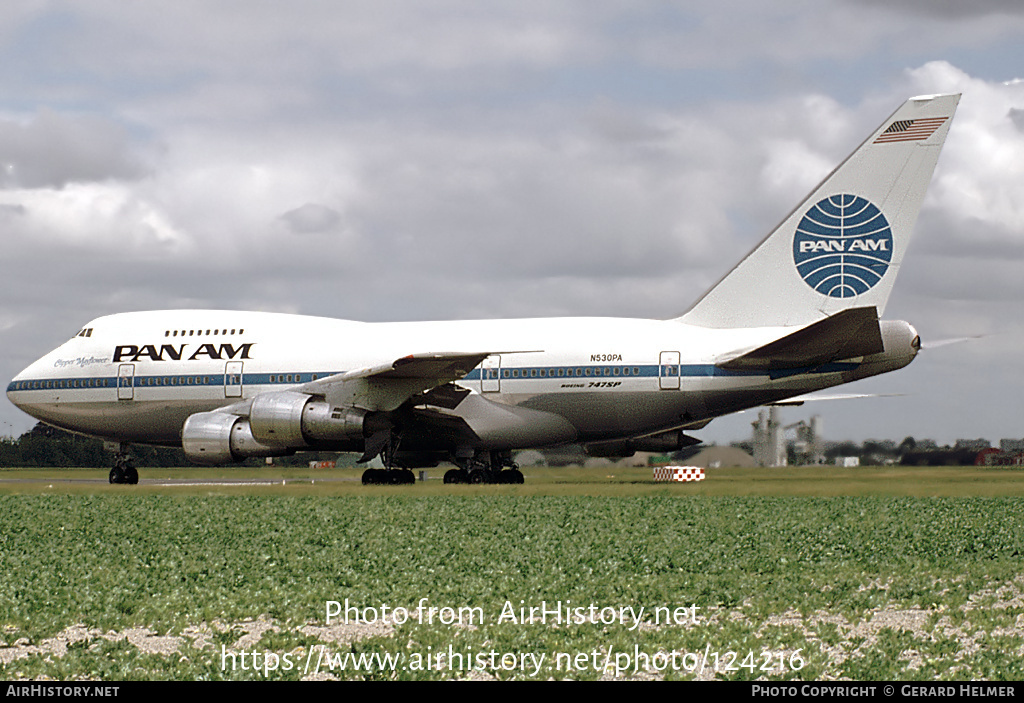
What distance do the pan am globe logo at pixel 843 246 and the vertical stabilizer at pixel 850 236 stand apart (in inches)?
1.0

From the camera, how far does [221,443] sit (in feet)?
88.5

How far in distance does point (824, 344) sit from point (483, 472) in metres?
9.97

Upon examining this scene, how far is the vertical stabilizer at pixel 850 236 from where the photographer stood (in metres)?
26.2

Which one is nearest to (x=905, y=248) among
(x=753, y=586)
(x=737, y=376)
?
(x=737, y=376)

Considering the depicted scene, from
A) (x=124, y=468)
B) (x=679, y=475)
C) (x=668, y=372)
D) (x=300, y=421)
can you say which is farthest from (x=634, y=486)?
(x=124, y=468)

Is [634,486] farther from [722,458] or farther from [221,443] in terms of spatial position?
[722,458]

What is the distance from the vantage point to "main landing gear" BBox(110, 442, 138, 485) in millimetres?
31047

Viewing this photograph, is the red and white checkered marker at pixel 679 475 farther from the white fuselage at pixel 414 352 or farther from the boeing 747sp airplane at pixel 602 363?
the white fuselage at pixel 414 352

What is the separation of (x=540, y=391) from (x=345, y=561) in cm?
1676

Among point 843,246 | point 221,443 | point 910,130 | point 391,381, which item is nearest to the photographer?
point 910,130

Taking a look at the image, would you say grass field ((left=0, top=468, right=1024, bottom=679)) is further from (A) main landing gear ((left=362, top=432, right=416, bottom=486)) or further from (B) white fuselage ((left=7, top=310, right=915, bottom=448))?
(A) main landing gear ((left=362, top=432, right=416, bottom=486))

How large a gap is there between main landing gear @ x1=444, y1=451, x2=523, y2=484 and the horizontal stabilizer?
725 cm
